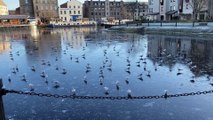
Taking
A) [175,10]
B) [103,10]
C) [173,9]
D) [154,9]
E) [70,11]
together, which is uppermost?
[103,10]

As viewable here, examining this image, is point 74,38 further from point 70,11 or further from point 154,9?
point 70,11

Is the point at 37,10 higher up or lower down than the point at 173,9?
higher up

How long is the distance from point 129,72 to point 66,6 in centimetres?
10058

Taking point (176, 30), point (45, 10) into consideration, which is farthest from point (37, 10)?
point (176, 30)

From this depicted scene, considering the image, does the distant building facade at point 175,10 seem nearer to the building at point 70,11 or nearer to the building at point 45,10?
the building at point 70,11

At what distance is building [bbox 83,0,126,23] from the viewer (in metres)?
119

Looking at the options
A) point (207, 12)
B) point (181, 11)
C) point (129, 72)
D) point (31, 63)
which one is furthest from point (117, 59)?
point (181, 11)

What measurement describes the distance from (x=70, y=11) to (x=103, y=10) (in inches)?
750

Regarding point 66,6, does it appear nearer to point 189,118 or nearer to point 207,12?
point 207,12

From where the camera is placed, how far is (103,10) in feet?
401

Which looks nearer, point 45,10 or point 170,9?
point 170,9

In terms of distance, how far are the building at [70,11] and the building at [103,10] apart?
311 inches

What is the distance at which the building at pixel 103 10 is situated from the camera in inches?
4675

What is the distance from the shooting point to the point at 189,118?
8828mm
